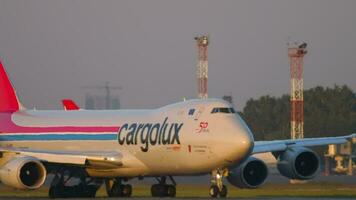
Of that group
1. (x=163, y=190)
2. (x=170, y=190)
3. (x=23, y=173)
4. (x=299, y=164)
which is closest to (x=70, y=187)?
(x=163, y=190)

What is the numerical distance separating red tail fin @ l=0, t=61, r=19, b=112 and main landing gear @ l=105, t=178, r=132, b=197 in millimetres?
7620

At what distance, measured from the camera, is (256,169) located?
57531mm

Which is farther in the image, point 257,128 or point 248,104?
point 248,104

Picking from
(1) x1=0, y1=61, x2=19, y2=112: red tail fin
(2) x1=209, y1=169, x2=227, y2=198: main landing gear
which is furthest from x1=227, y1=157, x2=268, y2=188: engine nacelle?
(1) x1=0, y1=61, x2=19, y2=112: red tail fin

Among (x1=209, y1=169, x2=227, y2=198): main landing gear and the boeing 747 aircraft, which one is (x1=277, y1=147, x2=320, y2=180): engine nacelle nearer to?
the boeing 747 aircraft

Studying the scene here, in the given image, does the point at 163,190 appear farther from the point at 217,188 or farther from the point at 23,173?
the point at 23,173

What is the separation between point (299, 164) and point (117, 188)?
9122 mm

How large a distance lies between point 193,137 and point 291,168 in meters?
6.67

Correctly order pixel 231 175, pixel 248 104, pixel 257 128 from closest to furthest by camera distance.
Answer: pixel 231 175, pixel 257 128, pixel 248 104

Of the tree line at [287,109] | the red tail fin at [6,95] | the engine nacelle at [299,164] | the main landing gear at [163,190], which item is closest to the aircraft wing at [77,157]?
the main landing gear at [163,190]

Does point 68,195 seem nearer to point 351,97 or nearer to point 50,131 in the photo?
point 50,131

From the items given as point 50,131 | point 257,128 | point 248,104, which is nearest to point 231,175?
point 50,131

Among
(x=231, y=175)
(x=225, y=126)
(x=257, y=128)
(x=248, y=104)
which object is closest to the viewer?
(x=225, y=126)

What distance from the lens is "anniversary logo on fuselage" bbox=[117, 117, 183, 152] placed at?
54.1 metres
